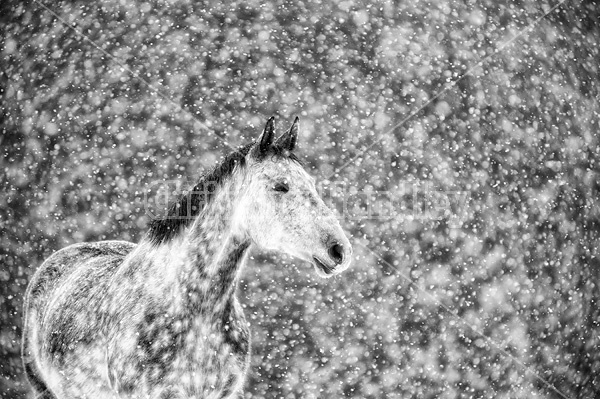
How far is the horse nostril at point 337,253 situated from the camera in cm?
66

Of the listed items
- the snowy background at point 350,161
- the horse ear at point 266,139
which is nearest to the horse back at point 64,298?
the snowy background at point 350,161

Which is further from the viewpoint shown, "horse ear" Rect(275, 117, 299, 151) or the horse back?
the horse back

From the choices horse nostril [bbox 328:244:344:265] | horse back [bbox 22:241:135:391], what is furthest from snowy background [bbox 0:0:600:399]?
horse nostril [bbox 328:244:344:265]

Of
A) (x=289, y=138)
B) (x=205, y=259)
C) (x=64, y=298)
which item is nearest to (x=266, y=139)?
(x=289, y=138)

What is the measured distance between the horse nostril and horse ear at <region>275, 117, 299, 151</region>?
0.46 feet

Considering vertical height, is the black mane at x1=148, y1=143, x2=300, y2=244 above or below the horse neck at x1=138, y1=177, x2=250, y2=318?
above

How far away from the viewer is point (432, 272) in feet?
2.68

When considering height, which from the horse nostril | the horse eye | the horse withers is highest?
the horse eye

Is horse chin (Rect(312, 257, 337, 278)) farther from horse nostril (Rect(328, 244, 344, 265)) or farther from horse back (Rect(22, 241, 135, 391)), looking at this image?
horse back (Rect(22, 241, 135, 391))

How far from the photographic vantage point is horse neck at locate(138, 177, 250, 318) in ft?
2.38

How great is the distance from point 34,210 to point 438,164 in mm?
514

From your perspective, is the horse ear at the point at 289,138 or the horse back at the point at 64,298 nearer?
the horse ear at the point at 289,138

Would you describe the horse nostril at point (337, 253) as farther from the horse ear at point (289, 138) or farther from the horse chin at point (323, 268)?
the horse ear at point (289, 138)

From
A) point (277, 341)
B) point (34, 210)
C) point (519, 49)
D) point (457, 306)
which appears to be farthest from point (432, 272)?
point (34, 210)
